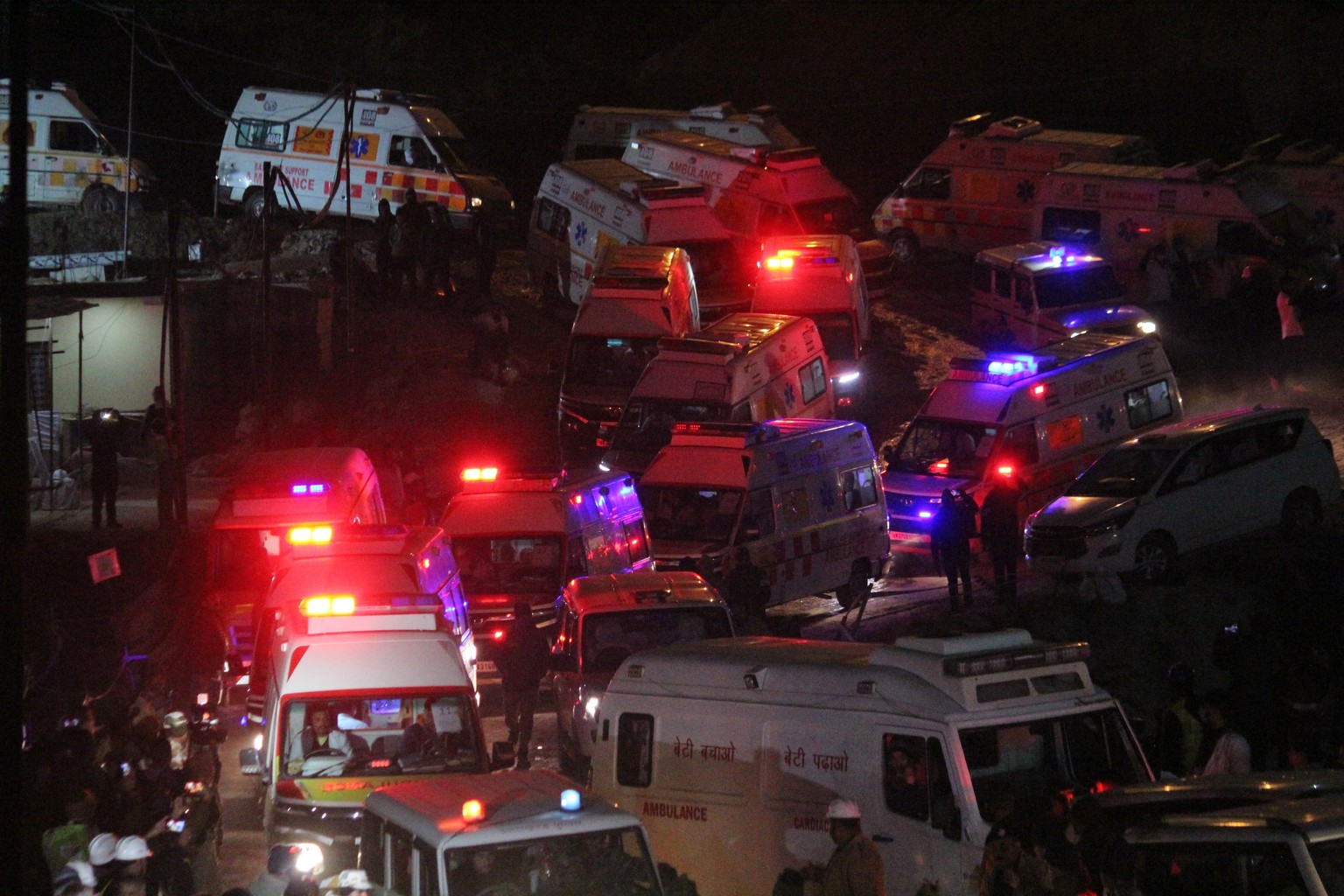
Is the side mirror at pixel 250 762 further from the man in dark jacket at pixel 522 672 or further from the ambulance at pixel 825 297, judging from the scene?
the ambulance at pixel 825 297

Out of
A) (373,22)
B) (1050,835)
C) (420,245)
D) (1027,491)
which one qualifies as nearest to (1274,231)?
(1027,491)

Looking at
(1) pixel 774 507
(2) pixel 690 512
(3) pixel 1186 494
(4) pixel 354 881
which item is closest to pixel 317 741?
(4) pixel 354 881

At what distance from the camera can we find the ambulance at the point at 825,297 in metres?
27.4

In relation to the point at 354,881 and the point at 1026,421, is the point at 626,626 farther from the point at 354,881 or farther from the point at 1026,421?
the point at 1026,421

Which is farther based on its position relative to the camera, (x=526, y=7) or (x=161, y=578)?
(x=526, y=7)

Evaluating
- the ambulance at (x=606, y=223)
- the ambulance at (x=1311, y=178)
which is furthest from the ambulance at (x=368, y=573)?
the ambulance at (x=1311, y=178)

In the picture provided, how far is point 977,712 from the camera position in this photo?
9.09m

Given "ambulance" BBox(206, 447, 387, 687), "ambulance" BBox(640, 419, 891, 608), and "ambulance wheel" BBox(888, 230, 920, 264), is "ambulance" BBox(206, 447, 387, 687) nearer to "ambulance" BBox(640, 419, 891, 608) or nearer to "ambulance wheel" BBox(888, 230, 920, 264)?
"ambulance" BBox(640, 419, 891, 608)

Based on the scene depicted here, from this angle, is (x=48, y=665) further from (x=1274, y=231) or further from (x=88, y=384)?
(x=1274, y=231)

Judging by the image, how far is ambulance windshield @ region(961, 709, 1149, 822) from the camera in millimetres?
9070

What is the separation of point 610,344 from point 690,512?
22.1 feet

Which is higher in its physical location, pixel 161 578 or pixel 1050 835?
pixel 161 578

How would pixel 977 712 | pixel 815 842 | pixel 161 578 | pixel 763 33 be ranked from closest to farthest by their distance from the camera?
pixel 977 712, pixel 815 842, pixel 161 578, pixel 763 33

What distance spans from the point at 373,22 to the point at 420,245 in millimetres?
25386
